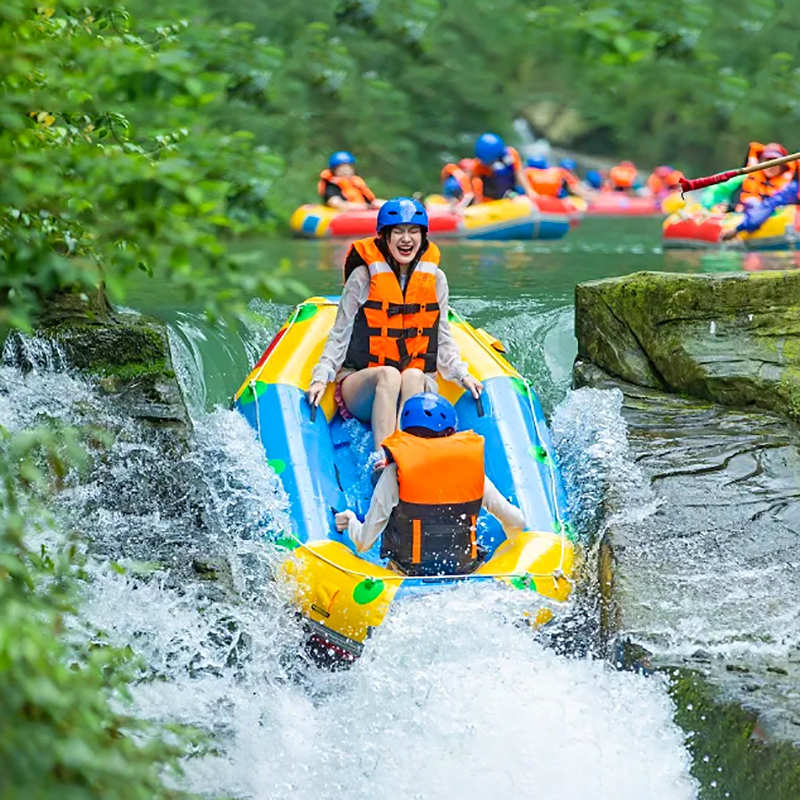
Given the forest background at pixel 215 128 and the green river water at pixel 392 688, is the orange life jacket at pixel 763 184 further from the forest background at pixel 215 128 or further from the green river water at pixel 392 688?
the green river water at pixel 392 688

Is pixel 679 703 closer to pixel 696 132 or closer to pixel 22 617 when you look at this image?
pixel 22 617

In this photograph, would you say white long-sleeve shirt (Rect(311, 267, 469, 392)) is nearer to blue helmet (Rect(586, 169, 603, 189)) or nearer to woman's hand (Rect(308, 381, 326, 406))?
woman's hand (Rect(308, 381, 326, 406))

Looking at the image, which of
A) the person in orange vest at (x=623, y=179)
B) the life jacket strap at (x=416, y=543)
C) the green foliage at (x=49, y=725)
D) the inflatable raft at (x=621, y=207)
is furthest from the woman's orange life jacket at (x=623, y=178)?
the green foliage at (x=49, y=725)

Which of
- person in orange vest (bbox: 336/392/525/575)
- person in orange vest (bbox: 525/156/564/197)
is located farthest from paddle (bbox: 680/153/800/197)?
person in orange vest (bbox: 525/156/564/197)

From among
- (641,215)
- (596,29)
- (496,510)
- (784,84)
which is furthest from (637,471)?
(784,84)

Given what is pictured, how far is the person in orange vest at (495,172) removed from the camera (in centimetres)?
1269

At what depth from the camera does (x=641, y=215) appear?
17.3 m

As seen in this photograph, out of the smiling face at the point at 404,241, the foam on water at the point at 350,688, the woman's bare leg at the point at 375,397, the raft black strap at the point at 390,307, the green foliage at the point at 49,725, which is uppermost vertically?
the smiling face at the point at 404,241

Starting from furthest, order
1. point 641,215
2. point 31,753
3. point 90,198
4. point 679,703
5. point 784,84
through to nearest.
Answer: point 784,84 → point 641,215 → point 679,703 → point 90,198 → point 31,753

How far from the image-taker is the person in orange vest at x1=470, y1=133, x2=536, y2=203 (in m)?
12.7

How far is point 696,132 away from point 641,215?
269 inches

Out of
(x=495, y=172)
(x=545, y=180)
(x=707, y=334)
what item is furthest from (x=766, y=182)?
(x=707, y=334)

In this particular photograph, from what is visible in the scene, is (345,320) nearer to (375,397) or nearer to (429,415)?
(375,397)

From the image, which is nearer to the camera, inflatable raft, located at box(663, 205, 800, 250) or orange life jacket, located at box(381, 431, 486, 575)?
orange life jacket, located at box(381, 431, 486, 575)
